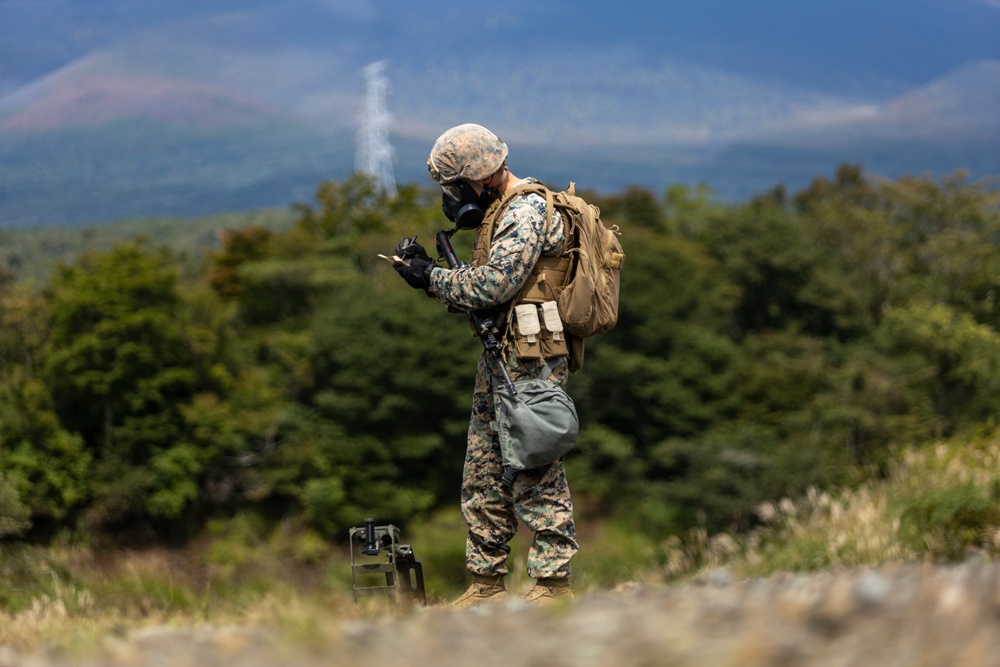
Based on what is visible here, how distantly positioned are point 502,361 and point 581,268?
70 cm

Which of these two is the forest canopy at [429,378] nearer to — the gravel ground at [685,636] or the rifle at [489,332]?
Answer: the rifle at [489,332]

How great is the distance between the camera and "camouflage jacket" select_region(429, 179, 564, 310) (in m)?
5.55

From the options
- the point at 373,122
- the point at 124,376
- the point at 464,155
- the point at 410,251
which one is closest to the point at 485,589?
the point at 410,251

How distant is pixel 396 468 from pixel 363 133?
168ft

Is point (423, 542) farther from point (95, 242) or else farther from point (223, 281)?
point (95, 242)

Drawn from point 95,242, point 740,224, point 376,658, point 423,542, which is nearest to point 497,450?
point 376,658

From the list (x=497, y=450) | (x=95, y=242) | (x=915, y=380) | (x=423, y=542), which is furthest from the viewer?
(x=95, y=242)

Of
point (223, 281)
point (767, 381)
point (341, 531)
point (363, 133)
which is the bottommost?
point (341, 531)

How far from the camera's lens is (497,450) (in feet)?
19.8

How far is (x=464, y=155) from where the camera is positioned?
5.75 m

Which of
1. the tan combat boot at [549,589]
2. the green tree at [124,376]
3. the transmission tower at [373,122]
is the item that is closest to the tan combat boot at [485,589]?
the tan combat boot at [549,589]

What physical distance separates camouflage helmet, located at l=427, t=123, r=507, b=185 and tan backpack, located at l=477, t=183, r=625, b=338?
22cm

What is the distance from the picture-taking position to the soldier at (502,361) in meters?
5.60

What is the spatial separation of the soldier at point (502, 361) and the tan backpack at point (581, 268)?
5cm
